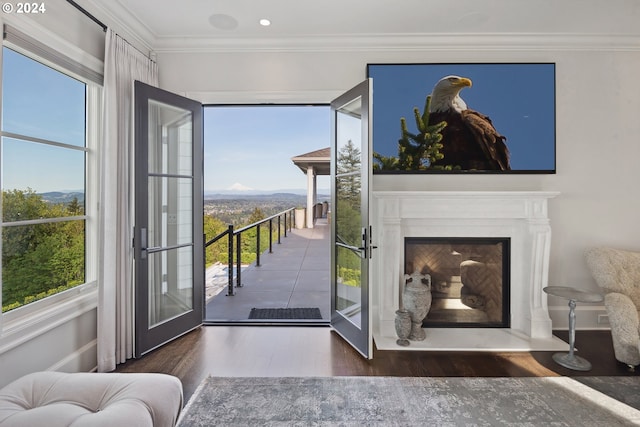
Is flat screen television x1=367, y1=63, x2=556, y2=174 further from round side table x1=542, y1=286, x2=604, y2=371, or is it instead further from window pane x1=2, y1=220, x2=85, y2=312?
window pane x1=2, y1=220, x2=85, y2=312

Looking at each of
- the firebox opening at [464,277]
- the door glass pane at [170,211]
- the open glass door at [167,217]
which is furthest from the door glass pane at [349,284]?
the door glass pane at [170,211]

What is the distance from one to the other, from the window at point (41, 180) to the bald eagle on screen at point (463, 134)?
3074mm

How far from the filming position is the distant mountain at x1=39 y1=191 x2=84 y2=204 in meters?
2.26

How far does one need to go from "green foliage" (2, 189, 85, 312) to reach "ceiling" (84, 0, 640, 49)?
1.51 metres

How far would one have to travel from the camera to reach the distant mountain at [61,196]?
2255 mm

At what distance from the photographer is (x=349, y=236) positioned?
3121 millimetres

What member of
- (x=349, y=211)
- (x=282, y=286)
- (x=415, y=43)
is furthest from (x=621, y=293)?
(x=282, y=286)

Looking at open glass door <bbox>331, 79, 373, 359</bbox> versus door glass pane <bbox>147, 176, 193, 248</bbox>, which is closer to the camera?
open glass door <bbox>331, 79, 373, 359</bbox>

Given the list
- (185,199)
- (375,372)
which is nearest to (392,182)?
(375,372)

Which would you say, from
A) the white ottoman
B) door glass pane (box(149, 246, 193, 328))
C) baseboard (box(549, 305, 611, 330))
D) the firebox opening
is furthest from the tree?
baseboard (box(549, 305, 611, 330))

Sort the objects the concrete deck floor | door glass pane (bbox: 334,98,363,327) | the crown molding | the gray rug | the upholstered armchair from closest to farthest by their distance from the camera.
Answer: the gray rug, the upholstered armchair, door glass pane (bbox: 334,98,363,327), the crown molding, the concrete deck floor

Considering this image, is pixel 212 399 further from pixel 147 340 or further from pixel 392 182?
pixel 392 182

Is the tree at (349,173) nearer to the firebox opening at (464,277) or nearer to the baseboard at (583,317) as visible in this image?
the firebox opening at (464,277)

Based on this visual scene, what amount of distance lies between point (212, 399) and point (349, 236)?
170cm
